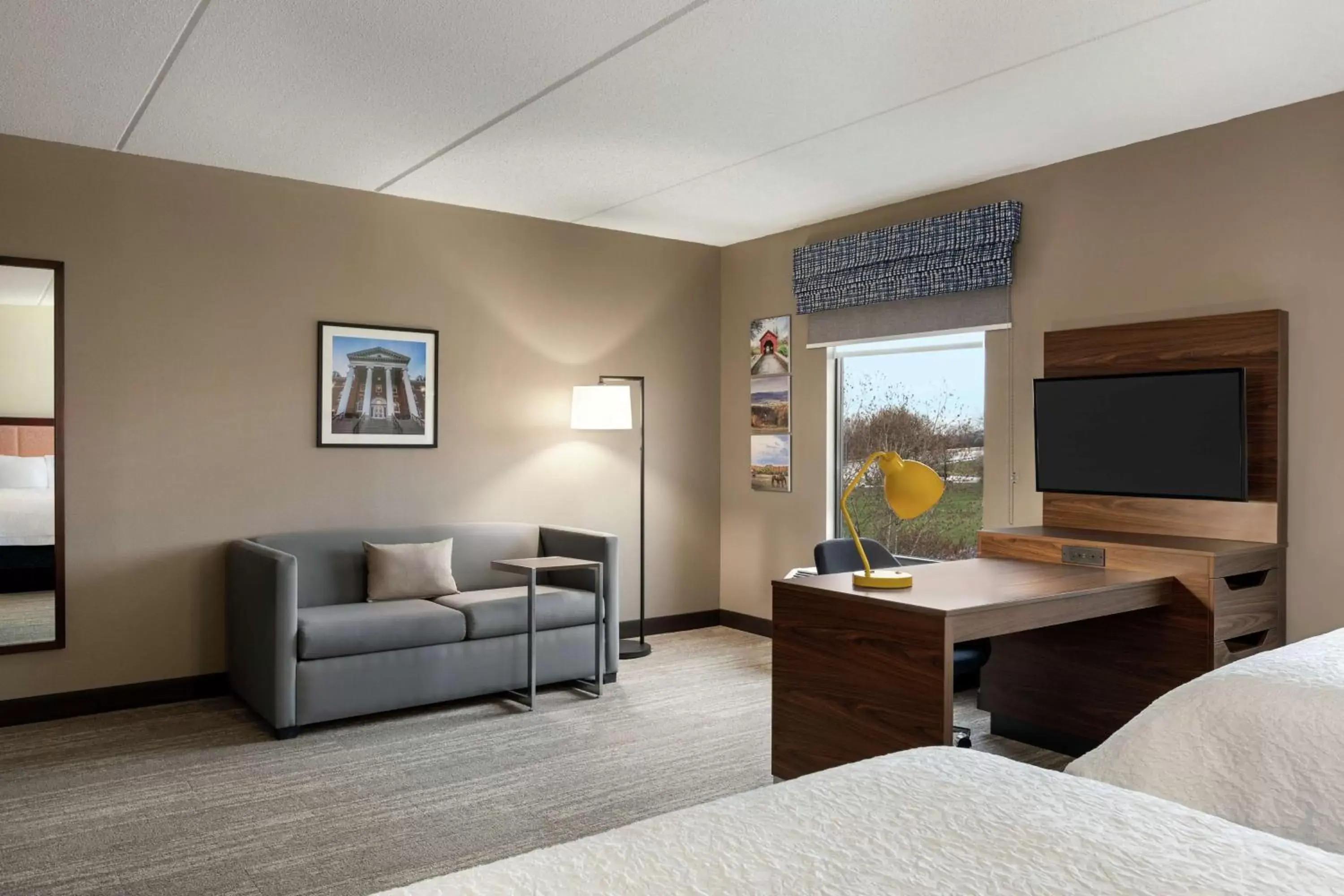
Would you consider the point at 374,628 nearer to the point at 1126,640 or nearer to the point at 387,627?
the point at 387,627

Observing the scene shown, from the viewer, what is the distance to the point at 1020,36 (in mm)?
3107

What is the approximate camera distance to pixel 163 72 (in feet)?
11.5

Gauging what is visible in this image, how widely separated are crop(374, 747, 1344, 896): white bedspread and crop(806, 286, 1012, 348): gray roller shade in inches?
151

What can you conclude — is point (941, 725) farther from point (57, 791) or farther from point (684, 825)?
point (57, 791)

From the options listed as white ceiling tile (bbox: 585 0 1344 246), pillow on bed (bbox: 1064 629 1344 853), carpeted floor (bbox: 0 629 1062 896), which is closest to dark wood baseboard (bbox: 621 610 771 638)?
carpeted floor (bbox: 0 629 1062 896)

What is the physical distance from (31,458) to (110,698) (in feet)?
3.73

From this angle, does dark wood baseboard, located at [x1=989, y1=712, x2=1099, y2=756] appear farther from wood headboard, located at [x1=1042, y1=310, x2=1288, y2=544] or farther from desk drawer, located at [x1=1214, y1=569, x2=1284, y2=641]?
wood headboard, located at [x1=1042, y1=310, x2=1288, y2=544]

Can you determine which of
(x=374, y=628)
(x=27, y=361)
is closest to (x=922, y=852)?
(x=374, y=628)

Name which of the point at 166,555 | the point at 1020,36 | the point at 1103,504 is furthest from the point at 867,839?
the point at 166,555

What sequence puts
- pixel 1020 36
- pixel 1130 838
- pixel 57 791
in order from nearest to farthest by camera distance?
pixel 1130 838 < pixel 1020 36 < pixel 57 791

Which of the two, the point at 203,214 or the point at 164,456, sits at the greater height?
the point at 203,214

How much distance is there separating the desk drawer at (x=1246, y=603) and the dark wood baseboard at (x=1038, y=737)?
2.16 feet

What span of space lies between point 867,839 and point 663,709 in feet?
11.4

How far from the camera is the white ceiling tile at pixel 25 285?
4215 millimetres
